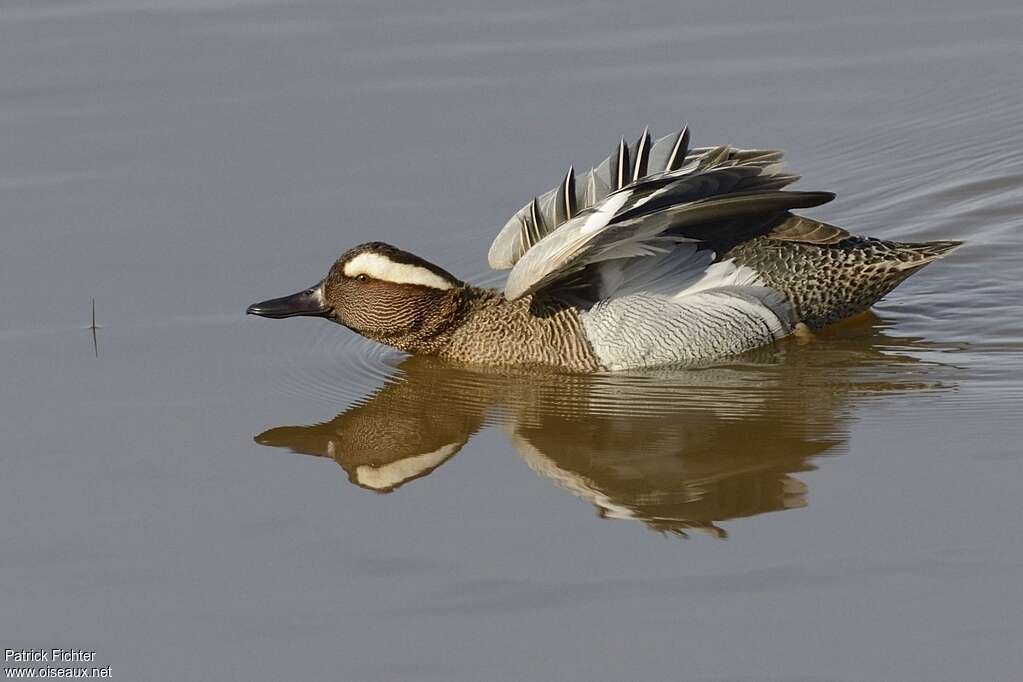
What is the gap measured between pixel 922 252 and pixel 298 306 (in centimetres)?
315

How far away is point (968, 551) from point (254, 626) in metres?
2.45

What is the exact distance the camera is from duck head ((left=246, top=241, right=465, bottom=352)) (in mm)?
8422

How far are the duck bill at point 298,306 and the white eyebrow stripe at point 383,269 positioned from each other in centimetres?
20

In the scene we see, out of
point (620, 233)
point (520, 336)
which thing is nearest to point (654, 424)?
point (620, 233)

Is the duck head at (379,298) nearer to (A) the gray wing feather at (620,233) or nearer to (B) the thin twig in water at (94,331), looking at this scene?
(A) the gray wing feather at (620,233)

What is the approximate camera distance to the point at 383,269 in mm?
8422

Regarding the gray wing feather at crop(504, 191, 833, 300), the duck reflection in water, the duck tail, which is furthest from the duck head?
the duck tail

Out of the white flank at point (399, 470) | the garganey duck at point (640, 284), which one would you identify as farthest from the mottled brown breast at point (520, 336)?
the white flank at point (399, 470)

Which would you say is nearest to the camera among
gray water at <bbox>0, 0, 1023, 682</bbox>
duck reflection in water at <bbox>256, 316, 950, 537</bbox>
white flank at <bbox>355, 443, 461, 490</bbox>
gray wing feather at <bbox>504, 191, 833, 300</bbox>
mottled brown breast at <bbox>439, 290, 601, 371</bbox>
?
gray water at <bbox>0, 0, 1023, 682</bbox>

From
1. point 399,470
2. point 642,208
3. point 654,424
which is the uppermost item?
point 642,208

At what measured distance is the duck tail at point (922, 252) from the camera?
8758 mm

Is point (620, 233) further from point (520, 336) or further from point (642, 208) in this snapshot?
point (520, 336)

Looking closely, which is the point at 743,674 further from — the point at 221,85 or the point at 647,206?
the point at 221,85

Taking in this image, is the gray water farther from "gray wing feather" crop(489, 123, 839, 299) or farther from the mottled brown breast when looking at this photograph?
"gray wing feather" crop(489, 123, 839, 299)
